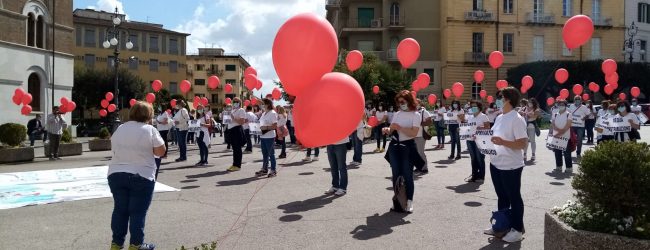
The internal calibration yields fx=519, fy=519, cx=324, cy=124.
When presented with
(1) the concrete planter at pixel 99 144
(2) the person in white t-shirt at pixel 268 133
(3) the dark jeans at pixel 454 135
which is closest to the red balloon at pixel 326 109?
(2) the person in white t-shirt at pixel 268 133

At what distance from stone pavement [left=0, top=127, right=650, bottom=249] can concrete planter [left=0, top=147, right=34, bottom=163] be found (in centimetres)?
749

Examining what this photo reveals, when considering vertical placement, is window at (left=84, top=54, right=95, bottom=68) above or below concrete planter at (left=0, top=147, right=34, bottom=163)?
above

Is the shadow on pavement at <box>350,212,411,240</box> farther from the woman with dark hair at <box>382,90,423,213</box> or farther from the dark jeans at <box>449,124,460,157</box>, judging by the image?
the dark jeans at <box>449,124,460,157</box>

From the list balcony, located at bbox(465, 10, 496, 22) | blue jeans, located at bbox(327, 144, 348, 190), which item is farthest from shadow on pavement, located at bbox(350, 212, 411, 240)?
balcony, located at bbox(465, 10, 496, 22)

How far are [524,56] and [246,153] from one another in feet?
112

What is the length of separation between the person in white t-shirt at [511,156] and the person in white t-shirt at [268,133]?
5412 millimetres

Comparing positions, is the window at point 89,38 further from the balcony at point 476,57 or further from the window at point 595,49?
the window at point 595,49

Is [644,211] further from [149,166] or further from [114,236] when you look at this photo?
[114,236]

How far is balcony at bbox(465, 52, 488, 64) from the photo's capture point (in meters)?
42.9

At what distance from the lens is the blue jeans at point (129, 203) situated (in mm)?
4836

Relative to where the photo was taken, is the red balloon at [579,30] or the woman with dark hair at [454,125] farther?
the woman with dark hair at [454,125]

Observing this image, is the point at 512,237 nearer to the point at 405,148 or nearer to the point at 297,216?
the point at 405,148

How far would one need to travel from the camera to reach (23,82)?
27188mm

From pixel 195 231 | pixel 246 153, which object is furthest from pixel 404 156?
pixel 246 153
